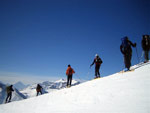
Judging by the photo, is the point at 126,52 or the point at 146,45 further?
the point at 146,45

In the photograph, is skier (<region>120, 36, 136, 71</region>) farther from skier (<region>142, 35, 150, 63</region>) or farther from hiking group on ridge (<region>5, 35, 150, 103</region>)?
skier (<region>142, 35, 150, 63</region>)

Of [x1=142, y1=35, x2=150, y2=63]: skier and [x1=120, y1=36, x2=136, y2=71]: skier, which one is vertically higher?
[x1=142, y1=35, x2=150, y2=63]: skier

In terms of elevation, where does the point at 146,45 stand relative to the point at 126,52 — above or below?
above

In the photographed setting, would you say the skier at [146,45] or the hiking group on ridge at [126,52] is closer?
the hiking group on ridge at [126,52]

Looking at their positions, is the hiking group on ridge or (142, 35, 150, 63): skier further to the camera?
(142, 35, 150, 63): skier

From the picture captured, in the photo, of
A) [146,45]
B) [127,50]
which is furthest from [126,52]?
[146,45]

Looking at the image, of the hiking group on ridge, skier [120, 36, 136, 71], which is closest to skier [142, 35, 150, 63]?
the hiking group on ridge

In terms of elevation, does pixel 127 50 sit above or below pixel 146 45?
below

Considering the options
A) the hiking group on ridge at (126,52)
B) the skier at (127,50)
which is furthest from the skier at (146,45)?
the skier at (127,50)

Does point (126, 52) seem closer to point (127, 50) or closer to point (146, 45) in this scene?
point (127, 50)

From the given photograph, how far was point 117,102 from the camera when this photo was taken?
12.5 feet

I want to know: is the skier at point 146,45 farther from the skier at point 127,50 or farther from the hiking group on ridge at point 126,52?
the skier at point 127,50

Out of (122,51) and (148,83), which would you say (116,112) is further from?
(122,51)

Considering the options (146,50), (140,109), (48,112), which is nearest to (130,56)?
(146,50)
